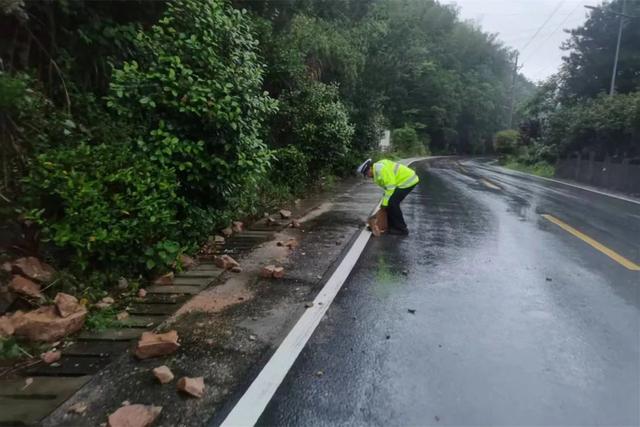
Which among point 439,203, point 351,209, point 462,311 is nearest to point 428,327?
point 462,311

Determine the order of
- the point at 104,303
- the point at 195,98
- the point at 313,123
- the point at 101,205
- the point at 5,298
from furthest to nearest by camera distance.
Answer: the point at 313,123 < the point at 195,98 < the point at 101,205 < the point at 104,303 < the point at 5,298

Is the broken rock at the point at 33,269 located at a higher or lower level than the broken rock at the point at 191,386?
higher

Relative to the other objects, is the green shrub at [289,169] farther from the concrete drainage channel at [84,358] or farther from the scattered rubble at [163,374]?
the scattered rubble at [163,374]

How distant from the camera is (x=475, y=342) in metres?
4.12

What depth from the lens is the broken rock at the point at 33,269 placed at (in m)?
4.48

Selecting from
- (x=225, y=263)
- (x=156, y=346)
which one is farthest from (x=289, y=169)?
(x=156, y=346)

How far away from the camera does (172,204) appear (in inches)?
230

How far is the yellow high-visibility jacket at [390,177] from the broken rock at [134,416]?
6.16 metres

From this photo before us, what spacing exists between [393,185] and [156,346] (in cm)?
561

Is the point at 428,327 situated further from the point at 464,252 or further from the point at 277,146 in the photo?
the point at 277,146

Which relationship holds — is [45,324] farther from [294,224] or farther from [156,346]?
[294,224]

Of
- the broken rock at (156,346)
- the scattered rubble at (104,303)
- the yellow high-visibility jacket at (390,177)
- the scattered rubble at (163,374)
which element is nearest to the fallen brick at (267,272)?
the scattered rubble at (104,303)

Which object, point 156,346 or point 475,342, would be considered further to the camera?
point 475,342

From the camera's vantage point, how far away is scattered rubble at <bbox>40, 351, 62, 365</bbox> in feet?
11.9
